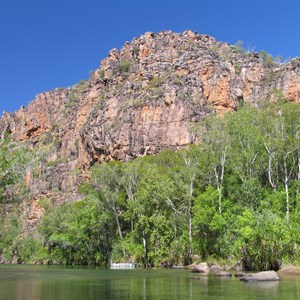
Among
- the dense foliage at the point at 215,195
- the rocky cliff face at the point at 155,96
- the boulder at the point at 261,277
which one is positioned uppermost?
the rocky cliff face at the point at 155,96

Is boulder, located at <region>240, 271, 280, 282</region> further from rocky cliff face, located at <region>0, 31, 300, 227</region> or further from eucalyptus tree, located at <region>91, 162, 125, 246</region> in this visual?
rocky cliff face, located at <region>0, 31, 300, 227</region>

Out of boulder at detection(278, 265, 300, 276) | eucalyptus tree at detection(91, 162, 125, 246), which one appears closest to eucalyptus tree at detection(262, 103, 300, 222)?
boulder at detection(278, 265, 300, 276)

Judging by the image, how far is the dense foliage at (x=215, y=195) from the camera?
5072cm

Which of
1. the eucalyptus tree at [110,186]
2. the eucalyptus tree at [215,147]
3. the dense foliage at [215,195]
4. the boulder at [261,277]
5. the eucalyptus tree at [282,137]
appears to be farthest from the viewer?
the eucalyptus tree at [110,186]

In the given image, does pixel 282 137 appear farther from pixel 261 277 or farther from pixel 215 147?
pixel 261 277

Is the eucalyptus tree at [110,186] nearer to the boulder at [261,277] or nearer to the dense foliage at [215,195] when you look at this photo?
the dense foliage at [215,195]

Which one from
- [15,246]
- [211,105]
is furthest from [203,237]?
[15,246]

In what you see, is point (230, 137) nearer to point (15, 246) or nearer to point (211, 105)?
point (211, 105)

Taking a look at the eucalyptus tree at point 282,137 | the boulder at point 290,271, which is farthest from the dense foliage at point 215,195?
the boulder at point 290,271

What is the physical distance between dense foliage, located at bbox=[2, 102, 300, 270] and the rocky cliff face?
2487cm

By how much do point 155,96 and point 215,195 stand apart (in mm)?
60508

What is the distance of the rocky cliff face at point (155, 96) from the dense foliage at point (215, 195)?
24.9 m

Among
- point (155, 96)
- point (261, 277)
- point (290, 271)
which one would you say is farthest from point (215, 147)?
point (155, 96)

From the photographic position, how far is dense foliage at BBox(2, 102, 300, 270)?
50.7m
